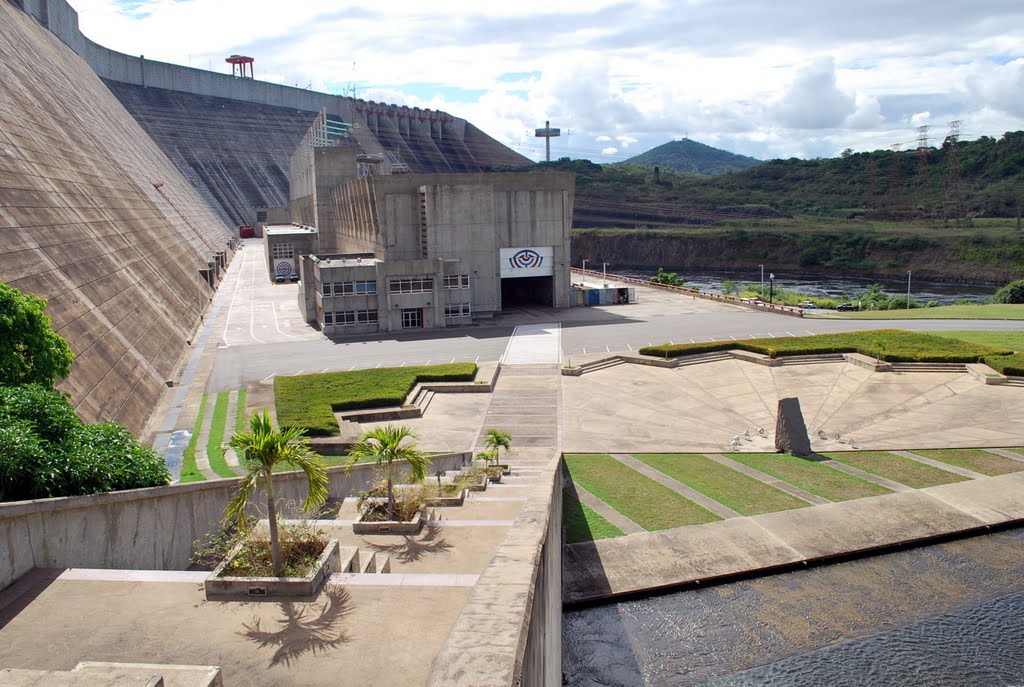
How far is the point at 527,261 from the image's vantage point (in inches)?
2226

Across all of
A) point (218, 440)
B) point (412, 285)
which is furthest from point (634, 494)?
point (412, 285)

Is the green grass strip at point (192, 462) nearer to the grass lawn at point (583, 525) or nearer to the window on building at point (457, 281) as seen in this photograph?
the grass lawn at point (583, 525)

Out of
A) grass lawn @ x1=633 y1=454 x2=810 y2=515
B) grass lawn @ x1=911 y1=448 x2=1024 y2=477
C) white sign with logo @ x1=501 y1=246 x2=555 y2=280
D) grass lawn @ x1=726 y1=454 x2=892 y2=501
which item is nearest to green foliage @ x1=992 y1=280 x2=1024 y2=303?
white sign with logo @ x1=501 y1=246 x2=555 y2=280

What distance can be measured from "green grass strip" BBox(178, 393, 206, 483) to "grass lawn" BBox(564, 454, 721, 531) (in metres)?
10.6

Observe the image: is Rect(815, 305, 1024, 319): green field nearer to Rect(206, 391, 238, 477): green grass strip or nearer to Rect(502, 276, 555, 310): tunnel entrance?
Rect(502, 276, 555, 310): tunnel entrance

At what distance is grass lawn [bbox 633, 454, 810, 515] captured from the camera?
72.8ft

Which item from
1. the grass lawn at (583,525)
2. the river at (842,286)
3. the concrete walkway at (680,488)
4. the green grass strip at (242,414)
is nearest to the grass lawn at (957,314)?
the river at (842,286)

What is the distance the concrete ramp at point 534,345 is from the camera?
135 feet

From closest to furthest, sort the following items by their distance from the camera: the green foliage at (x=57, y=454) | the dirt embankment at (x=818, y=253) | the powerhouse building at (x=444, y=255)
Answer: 1. the green foliage at (x=57, y=454)
2. the powerhouse building at (x=444, y=255)
3. the dirt embankment at (x=818, y=253)

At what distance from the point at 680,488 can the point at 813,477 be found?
4420 millimetres

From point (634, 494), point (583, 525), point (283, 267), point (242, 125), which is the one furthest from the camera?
point (242, 125)

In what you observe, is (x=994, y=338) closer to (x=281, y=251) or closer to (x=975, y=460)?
(x=975, y=460)

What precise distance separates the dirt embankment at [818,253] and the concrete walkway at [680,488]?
9286 cm

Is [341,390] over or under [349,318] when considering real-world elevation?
under
